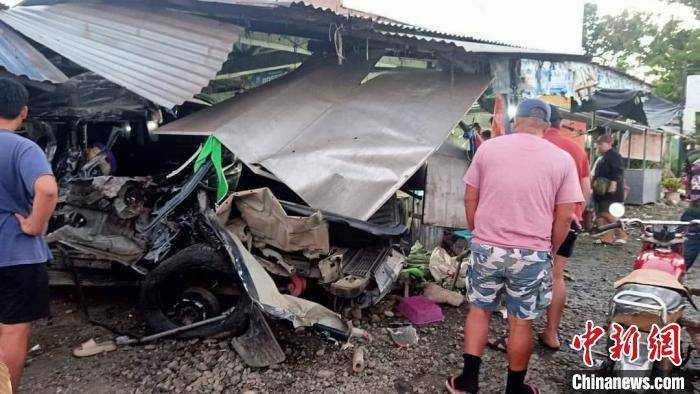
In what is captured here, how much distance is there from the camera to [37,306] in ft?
8.95

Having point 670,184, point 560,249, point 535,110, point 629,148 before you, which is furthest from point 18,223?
point 670,184

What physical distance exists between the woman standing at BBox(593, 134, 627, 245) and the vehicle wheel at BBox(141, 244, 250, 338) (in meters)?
6.61

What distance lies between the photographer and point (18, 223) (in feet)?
8.69

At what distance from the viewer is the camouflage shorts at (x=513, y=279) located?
9.11 feet

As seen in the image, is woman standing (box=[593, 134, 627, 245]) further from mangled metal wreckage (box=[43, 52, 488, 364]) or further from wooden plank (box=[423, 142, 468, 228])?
mangled metal wreckage (box=[43, 52, 488, 364])

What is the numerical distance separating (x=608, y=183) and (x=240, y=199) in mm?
6773

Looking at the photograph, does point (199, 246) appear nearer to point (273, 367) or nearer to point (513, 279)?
point (273, 367)

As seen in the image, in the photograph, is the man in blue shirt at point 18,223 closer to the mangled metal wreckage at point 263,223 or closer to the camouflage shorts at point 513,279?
the mangled metal wreckage at point 263,223

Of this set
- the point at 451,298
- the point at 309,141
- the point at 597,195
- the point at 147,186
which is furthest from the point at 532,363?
the point at 597,195

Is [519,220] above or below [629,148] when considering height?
above

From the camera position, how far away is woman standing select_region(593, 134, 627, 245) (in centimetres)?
782

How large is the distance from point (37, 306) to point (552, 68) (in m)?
6.30

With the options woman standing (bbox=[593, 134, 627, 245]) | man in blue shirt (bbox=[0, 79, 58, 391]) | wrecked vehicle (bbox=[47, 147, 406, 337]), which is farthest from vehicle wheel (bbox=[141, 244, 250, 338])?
woman standing (bbox=[593, 134, 627, 245])

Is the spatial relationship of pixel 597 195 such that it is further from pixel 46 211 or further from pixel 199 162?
pixel 46 211
